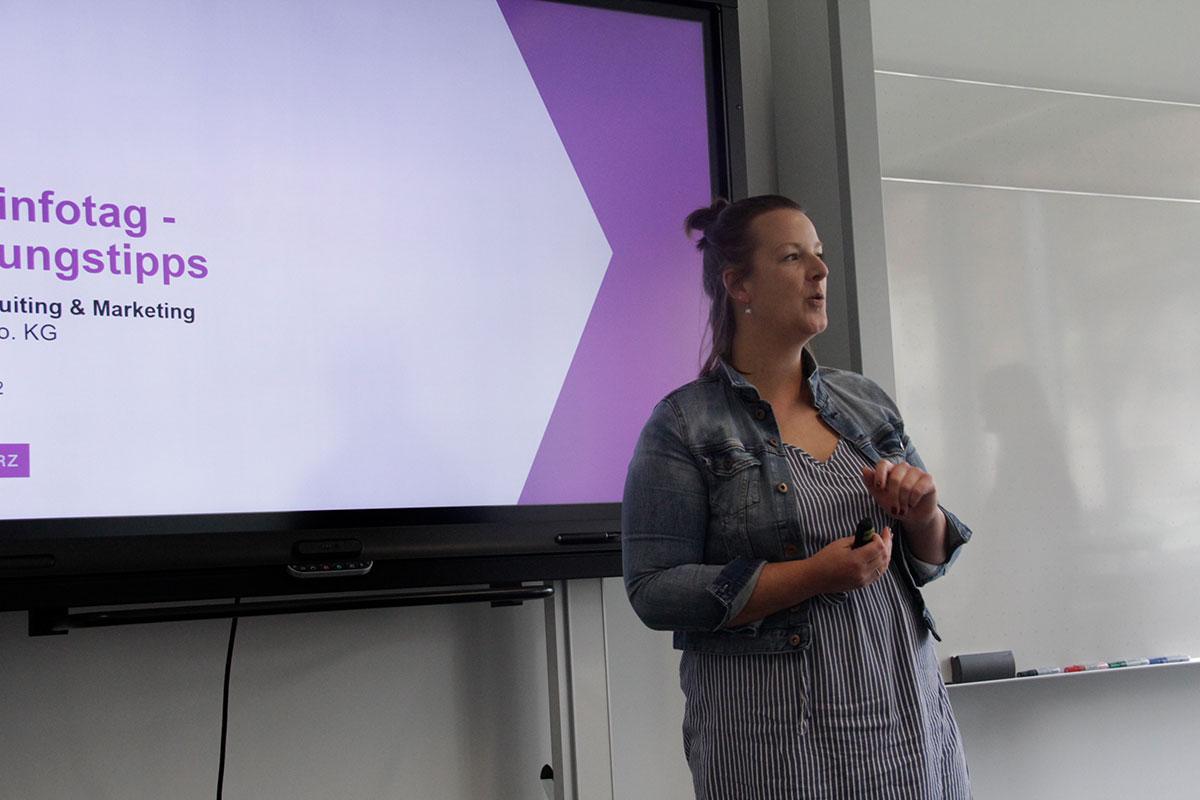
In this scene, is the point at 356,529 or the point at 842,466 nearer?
the point at 842,466

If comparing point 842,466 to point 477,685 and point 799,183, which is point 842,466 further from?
point 799,183

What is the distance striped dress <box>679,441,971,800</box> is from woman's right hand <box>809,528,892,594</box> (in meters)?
0.08

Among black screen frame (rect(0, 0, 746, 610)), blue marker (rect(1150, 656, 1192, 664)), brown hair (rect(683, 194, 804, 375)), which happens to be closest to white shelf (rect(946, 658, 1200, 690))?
blue marker (rect(1150, 656, 1192, 664))

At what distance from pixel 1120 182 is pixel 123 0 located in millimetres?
2103

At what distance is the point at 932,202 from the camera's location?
7.86 ft

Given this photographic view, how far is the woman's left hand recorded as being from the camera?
123 cm

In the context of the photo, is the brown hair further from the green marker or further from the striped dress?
the green marker

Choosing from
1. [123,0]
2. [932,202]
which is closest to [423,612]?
[123,0]

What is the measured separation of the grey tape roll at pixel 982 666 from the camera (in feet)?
7.43

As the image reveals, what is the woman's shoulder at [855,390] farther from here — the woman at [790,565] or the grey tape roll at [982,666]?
the grey tape roll at [982,666]

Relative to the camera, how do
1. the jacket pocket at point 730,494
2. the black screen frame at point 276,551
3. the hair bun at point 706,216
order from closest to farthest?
the jacket pocket at point 730,494 → the hair bun at point 706,216 → the black screen frame at point 276,551

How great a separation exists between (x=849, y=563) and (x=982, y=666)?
1243 millimetres

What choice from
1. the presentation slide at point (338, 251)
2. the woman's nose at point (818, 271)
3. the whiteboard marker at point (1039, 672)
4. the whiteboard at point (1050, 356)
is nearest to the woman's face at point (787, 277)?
the woman's nose at point (818, 271)

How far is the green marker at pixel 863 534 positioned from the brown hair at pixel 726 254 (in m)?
Answer: 0.33
